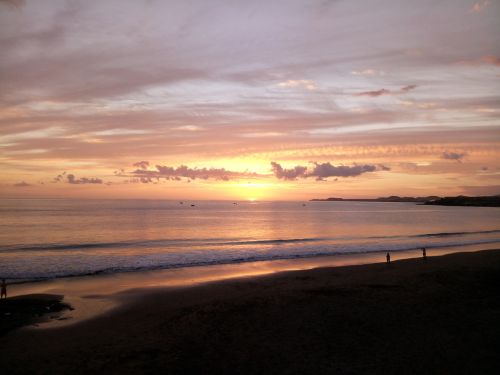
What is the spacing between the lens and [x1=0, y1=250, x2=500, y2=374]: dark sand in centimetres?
971

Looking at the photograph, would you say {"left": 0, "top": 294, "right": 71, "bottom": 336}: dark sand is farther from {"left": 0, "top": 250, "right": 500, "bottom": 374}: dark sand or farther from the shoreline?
{"left": 0, "top": 250, "right": 500, "bottom": 374}: dark sand

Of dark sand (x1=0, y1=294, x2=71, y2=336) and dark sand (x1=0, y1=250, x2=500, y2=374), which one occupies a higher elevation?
dark sand (x1=0, y1=294, x2=71, y2=336)

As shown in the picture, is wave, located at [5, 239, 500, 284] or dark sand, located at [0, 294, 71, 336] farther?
wave, located at [5, 239, 500, 284]

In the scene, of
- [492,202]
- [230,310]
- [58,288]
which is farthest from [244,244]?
[492,202]

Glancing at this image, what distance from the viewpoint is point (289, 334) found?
465 inches

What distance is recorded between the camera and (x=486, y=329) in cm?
1155

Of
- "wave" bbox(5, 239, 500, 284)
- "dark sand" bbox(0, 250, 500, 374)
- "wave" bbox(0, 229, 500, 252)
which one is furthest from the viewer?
"wave" bbox(0, 229, 500, 252)

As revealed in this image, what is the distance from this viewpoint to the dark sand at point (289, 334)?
971 cm

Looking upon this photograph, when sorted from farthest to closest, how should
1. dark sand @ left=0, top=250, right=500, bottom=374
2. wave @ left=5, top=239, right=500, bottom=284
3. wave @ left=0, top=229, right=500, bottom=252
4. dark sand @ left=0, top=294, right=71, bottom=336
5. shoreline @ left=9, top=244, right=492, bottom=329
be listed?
wave @ left=0, top=229, right=500, bottom=252, wave @ left=5, top=239, right=500, bottom=284, shoreline @ left=9, top=244, right=492, bottom=329, dark sand @ left=0, top=294, right=71, bottom=336, dark sand @ left=0, top=250, right=500, bottom=374

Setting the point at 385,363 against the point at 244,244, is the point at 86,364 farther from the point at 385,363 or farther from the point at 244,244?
the point at 244,244

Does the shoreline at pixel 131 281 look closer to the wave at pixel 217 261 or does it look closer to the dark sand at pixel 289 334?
the wave at pixel 217 261

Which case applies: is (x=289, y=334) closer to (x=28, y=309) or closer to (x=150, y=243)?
(x=28, y=309)

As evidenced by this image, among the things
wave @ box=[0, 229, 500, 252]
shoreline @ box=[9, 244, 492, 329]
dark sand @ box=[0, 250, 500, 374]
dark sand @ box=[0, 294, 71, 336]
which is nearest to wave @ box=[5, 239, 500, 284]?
shoreline @ box=[9, 244, 492, 329]

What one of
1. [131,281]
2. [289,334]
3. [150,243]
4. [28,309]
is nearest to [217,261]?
[131,281]
